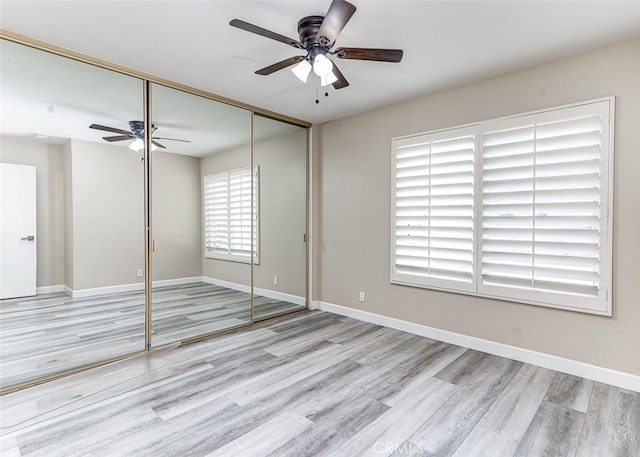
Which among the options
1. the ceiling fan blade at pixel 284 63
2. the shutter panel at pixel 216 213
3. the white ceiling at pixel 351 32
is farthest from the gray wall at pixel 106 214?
the ceiling fan blade at pixel 284 63

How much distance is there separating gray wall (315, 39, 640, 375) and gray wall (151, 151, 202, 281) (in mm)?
1843

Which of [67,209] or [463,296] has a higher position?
[67,209]

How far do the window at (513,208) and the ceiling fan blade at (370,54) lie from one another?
151cm

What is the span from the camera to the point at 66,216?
2967 millimetres

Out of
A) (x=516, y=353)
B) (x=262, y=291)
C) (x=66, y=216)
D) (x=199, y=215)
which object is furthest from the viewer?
(x=262, y=291)

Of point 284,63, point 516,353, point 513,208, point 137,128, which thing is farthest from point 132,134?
point 516,353

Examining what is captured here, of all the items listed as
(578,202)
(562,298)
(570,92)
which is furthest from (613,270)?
(570,92)

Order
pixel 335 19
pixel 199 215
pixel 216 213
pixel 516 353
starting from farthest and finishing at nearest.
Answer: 1. pixel 216 213
2. pixel 199 215
3. pixel 516 353
4. pixel 335 19

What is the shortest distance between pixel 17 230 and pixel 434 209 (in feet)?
12.6

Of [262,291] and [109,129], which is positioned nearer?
[109,129]

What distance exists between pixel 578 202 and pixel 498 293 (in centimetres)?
105

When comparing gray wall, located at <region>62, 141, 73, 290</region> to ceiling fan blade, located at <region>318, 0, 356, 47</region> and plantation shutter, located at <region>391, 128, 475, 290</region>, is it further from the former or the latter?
plantation shutter, located at <region>391, 128, 475, 290</region>

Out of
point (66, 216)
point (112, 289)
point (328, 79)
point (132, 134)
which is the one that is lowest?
point (112, 289)

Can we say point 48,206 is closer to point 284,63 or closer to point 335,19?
point 284,63
